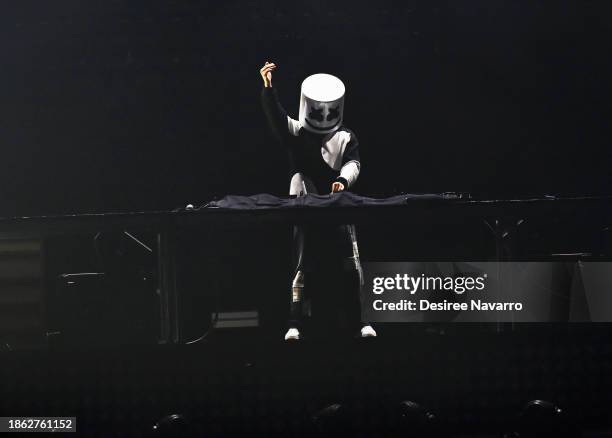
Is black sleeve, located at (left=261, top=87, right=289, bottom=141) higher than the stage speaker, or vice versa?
black sleeve, located at (left=261, top=87, right=289, bottom=141)

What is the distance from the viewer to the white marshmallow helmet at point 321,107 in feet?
13.0

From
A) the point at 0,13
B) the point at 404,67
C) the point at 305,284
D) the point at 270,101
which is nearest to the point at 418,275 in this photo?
the point at 305,284

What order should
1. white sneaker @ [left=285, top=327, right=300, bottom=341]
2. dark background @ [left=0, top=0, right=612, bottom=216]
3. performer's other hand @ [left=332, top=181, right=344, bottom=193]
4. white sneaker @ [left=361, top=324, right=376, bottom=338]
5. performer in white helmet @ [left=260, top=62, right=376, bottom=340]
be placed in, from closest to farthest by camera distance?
white sneaker @ [left=361, top=324, right=376, bottom=338], white sneaker @ [left=285, top=327, right=300, bottom=341], performer's other hand @ [left=332, top=181, right=344, bottom=193], performer in white helmet @ [left=260, top=62, right=376, bottom=340], dark background @ [left=0, top=0, right=612, bottom=216]

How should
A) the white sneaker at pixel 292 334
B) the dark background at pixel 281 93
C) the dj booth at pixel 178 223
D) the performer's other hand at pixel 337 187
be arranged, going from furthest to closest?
1. the dark background at pixel 281 93
2. the performer's other hand at pixel 337 187
3. the white sneaker at pixel 292 334
4. the dj booth at pixel 178 223

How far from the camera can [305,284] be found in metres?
3.34

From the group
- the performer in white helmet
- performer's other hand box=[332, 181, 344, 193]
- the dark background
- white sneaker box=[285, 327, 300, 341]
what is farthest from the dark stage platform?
the dark background

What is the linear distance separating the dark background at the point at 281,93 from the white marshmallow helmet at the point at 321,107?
1.33ft

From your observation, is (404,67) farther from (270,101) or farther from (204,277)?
(204,277)

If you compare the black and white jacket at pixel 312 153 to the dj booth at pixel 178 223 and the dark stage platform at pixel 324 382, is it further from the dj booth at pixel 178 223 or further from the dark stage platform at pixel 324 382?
the dark stage platform at pixel 324 382

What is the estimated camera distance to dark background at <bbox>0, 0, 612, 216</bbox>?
14.3ft

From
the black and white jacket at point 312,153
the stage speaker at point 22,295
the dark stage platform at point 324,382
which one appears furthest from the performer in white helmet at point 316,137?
the dark stage platform at point 324,382

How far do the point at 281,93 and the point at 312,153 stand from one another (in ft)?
2.15

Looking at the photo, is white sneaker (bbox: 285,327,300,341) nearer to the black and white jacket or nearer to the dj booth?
the dj booth

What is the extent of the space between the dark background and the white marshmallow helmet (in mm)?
407
